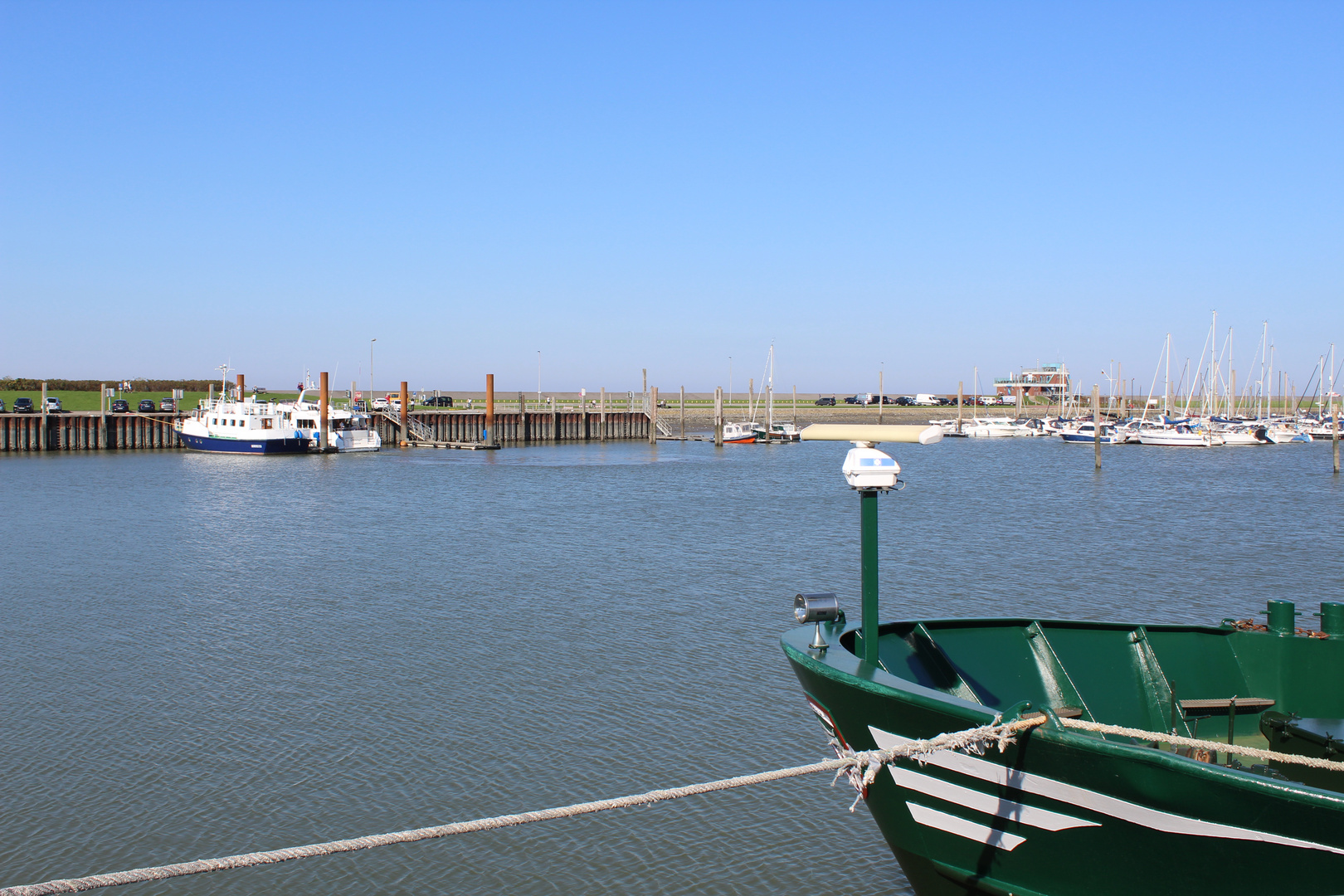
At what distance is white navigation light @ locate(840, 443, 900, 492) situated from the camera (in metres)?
6.62

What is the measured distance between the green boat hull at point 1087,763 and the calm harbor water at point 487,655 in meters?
2.28

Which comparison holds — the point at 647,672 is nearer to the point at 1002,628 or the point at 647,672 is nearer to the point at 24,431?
the point at 1002,628

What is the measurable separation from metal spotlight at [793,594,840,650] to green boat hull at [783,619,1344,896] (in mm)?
88

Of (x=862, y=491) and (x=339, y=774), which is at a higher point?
(x=862, y=491)

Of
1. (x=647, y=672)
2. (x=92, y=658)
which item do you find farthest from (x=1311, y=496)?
(x=92, y=658)

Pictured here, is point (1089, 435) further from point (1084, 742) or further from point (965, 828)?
point (1084, 742)

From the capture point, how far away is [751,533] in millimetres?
31719

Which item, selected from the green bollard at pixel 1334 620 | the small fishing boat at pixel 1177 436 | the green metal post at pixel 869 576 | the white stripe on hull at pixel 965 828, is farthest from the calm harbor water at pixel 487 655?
the small fishing boat at pixel 1177 436

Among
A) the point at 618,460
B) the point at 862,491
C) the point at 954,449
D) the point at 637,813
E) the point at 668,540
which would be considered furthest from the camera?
the point at 954,449

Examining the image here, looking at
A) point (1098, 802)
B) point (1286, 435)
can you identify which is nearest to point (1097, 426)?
point (1286, 435)

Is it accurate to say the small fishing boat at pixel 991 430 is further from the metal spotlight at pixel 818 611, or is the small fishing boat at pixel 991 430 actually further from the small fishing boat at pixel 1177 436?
the metal spotlight at pixel 818 611

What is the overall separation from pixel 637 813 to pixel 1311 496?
4428 cm

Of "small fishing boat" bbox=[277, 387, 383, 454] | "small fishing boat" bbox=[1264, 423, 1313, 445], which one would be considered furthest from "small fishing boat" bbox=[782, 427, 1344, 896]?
"small fishing boat" bbox=[1264, 423, 1313, 445]

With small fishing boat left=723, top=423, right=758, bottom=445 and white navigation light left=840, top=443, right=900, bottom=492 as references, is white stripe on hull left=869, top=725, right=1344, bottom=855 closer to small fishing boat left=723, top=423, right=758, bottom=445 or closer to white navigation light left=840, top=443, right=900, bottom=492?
white navigation light left=840, top=443, right=900, bottom=492
